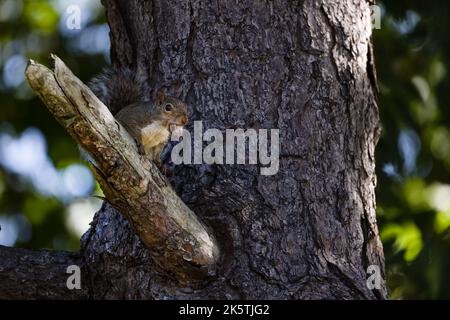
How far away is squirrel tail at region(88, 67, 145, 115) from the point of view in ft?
9.86

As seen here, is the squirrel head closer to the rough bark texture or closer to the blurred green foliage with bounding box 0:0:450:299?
the rough bark texture

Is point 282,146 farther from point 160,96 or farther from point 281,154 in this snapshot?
point 160,96

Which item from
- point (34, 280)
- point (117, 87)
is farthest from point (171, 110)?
point (34, 280)

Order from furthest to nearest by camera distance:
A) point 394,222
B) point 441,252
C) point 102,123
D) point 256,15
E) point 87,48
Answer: point 87,48 → point 394,222 → point 441,252 → point 256,15 → point 102,123

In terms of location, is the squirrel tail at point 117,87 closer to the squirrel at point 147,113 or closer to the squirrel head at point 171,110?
the squirrel at point 147,113

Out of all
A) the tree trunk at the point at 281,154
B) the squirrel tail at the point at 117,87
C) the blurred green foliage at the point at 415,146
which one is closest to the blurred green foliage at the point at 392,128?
the blurred green foliage at the point at 415,146

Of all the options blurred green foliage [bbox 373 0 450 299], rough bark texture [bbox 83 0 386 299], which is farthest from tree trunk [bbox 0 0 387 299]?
blurred green foliage [bbox 373 0 450 299]

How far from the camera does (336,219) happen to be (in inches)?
108

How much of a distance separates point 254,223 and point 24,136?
2.58 m

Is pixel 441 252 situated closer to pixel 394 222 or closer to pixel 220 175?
pixel 394 222

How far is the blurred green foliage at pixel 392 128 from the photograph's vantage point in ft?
13.7
